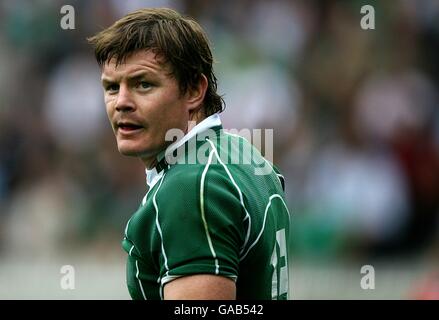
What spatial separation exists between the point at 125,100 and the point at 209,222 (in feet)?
1.66

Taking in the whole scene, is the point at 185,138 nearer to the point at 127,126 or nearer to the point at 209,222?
the point at 127,126

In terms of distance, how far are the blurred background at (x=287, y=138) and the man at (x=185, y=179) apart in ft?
12.3

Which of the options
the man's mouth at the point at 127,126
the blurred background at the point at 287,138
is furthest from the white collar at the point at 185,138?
the blurred background at the point at 287,138

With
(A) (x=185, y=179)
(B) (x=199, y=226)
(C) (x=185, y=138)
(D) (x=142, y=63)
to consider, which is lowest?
(B) (x=199, y=226)

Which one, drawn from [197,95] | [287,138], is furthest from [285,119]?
[197,95]

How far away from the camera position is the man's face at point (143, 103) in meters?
2.69

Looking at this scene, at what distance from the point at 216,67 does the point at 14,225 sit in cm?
198

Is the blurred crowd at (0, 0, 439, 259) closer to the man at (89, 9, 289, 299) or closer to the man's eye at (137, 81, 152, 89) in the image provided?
the man at (89, 9, 289, 299)

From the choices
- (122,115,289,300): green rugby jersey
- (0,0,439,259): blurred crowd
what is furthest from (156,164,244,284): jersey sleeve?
(0,0,439,259): blurred crowd

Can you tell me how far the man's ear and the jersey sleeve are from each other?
0.37m

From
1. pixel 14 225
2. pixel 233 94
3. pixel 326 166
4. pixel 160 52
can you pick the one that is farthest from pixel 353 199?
pixel 160 52

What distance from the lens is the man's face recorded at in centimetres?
269

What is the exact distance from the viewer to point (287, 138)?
6.89 m

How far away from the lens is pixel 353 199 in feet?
21.7
